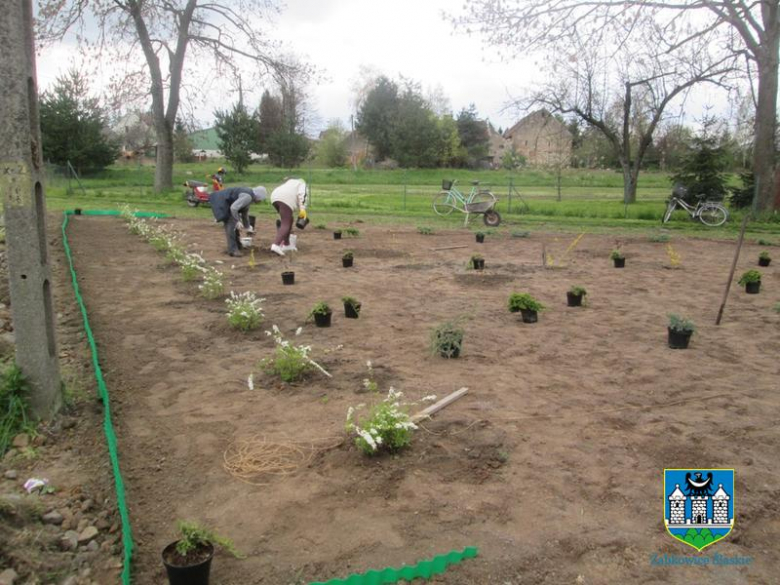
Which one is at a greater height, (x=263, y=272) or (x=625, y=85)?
(x=625, y=85)

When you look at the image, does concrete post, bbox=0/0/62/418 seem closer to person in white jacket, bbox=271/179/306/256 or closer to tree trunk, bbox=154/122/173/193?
person in white jacket, bbox=271/179/306/256

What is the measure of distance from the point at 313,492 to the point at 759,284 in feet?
23.3

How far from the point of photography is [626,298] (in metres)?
7.65

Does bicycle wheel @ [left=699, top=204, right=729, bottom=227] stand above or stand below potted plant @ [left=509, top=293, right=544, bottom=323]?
above

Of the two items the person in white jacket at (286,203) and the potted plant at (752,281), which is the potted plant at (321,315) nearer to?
the person in white jacket at (286,203)

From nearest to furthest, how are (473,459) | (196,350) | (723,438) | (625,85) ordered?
(473,459) → (723,438) → (196,350) → (625,85)

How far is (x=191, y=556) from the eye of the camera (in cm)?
245

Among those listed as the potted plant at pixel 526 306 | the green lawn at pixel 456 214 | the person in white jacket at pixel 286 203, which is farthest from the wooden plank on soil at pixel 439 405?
the green lawn at pixel 456 214

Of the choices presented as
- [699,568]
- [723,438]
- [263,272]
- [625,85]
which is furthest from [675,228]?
[699,568]

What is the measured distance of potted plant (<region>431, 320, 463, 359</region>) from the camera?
510 cm

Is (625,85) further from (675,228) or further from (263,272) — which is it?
(263,272)

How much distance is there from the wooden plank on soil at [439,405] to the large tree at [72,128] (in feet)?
106

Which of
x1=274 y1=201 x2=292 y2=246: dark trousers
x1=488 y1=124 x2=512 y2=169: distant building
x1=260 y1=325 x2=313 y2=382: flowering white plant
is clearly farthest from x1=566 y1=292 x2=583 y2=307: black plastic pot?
x1=488 y1=124 x2=512 y2=169: distant building

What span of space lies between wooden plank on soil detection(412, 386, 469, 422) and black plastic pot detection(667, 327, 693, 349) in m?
2.24
